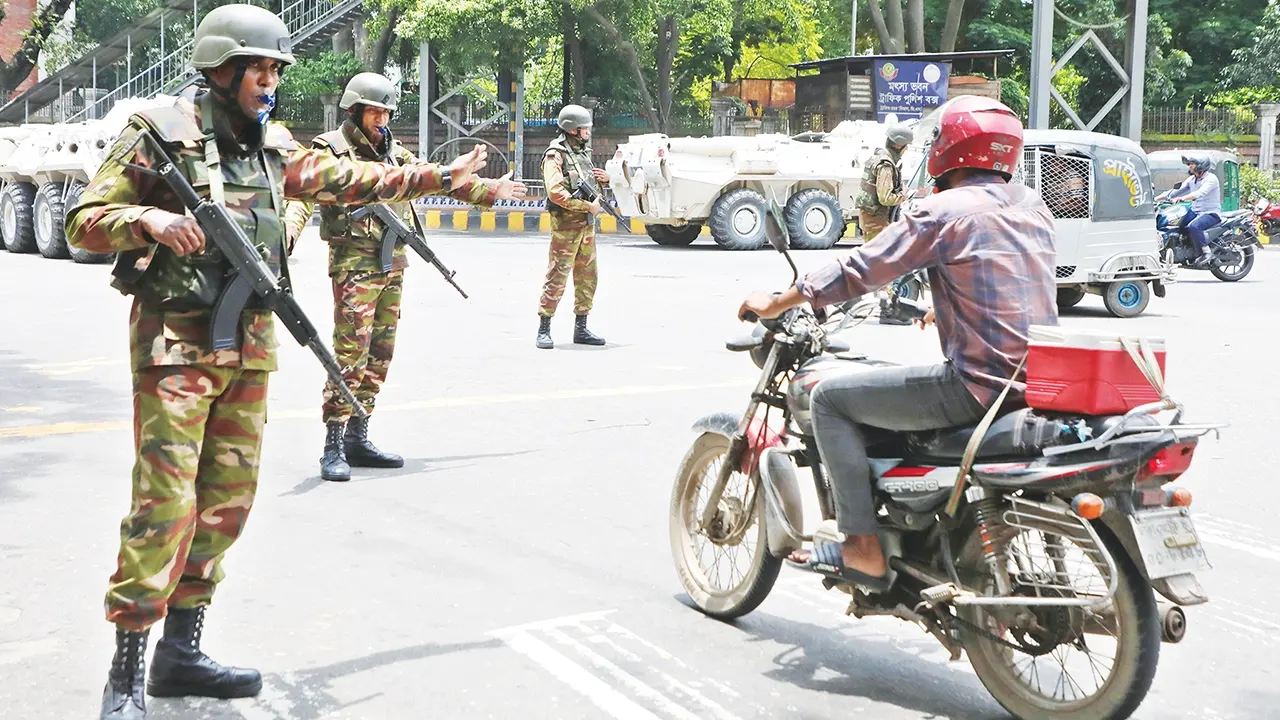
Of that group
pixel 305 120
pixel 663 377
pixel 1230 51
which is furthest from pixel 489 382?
pixel 1230 51

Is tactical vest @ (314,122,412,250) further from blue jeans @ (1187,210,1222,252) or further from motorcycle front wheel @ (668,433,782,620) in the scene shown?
blue jeans @ (1187,210,1222,252)

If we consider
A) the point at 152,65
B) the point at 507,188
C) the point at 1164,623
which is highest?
the point at 152,65

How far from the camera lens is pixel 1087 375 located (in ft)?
12.0

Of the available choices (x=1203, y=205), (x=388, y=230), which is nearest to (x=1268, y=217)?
(x=1203, y=205)

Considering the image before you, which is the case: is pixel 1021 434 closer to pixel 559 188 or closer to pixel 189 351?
pixel 189 351

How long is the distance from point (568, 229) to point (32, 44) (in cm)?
2905

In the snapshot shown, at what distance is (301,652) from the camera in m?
4.50

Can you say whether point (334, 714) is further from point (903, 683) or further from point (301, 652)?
point (903, 683)

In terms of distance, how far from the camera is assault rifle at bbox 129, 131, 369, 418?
12.7 ft

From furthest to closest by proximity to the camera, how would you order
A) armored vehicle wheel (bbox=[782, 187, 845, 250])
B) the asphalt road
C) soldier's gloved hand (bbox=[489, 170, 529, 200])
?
armored vehicle wheel (bbox=[782, 187, 845, 250]), soldier's gloved hand (bbox=[489, 170, 529, 200]), the asphalt road

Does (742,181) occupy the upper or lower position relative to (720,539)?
upper

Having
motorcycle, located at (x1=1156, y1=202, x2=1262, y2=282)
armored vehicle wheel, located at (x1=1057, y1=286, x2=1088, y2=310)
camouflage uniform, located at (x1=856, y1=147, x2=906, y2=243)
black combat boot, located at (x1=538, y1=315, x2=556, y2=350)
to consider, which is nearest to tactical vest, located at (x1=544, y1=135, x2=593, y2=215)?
black combat boot, located at (x1=538, y1=315, x2=556, y2=350)

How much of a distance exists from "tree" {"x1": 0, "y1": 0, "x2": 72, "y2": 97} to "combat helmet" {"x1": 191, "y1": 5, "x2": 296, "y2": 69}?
1340 inches

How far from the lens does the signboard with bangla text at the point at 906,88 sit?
31562 mm
